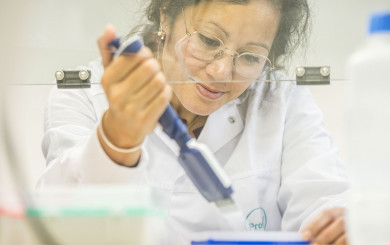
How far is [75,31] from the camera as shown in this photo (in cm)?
129

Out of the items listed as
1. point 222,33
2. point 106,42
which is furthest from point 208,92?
point 106,42

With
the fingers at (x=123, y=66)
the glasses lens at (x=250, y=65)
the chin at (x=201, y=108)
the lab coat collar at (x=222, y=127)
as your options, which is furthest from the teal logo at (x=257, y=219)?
the fingers at (x=123, y=66)

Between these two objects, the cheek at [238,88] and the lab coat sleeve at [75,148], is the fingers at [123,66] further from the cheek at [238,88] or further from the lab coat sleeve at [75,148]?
the cheek at [238,88]

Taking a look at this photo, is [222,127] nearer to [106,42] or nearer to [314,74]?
[314,74]

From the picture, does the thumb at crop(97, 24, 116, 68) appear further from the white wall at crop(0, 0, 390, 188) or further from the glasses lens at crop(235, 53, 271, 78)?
the glasses lens at crop(235, 53, 271, 78)

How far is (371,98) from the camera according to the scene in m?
0.77

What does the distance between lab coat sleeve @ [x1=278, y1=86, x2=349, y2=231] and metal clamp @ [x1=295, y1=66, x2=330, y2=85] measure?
32 cm

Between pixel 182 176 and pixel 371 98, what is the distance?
0.80 m

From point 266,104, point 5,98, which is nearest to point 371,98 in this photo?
point 5,98

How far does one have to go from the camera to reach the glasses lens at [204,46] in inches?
52.3

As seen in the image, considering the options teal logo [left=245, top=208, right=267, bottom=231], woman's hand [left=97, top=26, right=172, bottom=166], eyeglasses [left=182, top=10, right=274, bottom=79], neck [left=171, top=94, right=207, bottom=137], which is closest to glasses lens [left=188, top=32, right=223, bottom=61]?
eyeglasses [left=182, top=10, right=274, bottom=79]

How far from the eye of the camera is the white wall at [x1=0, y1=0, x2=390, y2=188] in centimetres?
128

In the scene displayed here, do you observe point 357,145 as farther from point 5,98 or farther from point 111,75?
point 5,98

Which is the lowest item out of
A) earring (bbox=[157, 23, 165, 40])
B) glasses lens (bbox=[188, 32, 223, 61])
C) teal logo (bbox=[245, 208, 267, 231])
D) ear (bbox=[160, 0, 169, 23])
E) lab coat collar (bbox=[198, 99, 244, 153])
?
teal logo (bbox=[245, 208, 267, 231])
